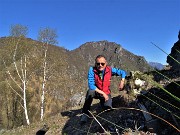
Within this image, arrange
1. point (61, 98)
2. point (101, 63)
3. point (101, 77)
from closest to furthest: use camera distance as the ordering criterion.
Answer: point (101, 63) < point (101, 77) < point (61, 98)

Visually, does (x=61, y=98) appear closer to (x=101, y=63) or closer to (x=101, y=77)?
(x=101, y=77)

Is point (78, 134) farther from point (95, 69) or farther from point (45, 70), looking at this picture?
point (45, 70)

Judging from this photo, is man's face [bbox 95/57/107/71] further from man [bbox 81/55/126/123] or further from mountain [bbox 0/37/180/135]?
mountain [bbox 0/37/180/135]

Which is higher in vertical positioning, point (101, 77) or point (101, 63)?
point (101, 63)

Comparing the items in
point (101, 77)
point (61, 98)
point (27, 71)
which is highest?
point (27, 71)

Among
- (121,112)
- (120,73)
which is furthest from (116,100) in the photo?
(120,73)

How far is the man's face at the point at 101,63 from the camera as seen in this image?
8550mm

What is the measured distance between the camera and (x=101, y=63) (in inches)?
339

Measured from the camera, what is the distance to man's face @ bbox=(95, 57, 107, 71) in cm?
855

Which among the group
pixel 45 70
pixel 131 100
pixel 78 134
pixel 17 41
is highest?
pixel 17 41

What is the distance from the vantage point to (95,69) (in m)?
8.81

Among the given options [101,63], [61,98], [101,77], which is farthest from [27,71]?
[61,98]

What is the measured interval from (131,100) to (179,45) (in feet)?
20.7

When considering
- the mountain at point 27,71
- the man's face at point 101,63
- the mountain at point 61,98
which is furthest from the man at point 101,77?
the mountain at point 27,71
